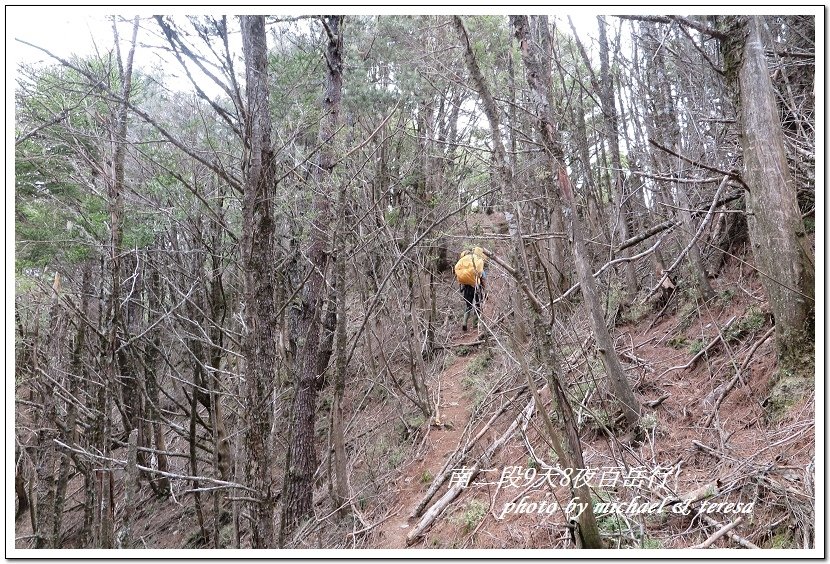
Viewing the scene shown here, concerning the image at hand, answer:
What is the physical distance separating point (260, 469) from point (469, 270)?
5027 millimetres

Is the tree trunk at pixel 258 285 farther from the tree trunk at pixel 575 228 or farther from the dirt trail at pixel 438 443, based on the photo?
the tree trunk at pixel 575 228

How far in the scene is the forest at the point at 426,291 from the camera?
3.05 metres

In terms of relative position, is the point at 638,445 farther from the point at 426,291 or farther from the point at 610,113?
the point at 426,291

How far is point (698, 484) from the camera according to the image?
10.3ft

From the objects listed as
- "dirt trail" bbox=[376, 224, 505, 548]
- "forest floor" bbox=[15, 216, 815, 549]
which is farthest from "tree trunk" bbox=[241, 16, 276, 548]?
"dirt trail" bbox=[376, 224, 505, 548]

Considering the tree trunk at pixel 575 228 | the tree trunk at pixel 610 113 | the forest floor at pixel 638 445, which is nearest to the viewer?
the forest floor at pixel 638 445

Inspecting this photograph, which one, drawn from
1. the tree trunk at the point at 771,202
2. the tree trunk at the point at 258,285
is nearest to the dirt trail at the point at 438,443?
the tree trunk at the point at 258,285

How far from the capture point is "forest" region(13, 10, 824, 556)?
3047mm

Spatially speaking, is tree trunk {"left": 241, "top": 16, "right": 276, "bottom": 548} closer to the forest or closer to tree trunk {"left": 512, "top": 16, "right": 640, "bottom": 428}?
the forest

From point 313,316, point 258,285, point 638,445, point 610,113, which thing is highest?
point 610,113

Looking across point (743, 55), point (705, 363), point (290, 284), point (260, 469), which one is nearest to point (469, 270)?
point (290, 284)

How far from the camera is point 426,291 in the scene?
8383 millimetres

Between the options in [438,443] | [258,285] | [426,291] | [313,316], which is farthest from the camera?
[426,291]

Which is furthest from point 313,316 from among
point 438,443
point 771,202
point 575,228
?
point 771,202
